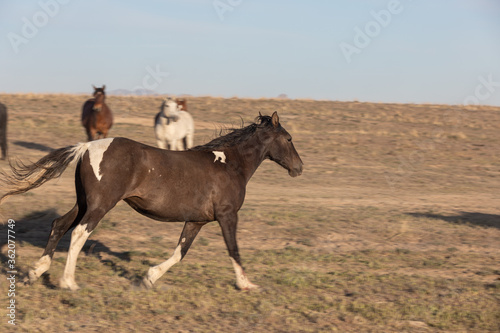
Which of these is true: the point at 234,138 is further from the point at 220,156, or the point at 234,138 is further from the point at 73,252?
the point at 73,252

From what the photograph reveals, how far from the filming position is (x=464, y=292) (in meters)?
7.45

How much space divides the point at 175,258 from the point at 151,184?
3.38ft

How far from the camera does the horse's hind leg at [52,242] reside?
21.9 feet

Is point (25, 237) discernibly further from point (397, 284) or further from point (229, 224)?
point (397, 284)

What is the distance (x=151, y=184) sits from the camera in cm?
679

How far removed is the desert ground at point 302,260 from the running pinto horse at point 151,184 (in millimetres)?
421

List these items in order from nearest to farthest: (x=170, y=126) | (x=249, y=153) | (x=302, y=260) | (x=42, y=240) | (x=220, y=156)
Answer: (x=220, y=156), (x=249, y=153), (x=302, y=260), (x=42, y=240), (x=170, y=126)

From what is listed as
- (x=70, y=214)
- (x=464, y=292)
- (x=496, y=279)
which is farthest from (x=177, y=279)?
(x=496, y=279)

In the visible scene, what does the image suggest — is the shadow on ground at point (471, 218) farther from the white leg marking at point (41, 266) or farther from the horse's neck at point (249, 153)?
the white leg marking at point (41, 266)

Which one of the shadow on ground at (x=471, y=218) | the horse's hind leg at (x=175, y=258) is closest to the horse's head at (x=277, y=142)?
the horse's hind leg at (x=175, y=258)

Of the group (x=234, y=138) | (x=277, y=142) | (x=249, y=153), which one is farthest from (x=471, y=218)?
(x=234, y=138)

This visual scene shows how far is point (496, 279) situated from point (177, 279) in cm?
449

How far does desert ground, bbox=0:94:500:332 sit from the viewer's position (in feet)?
20.5

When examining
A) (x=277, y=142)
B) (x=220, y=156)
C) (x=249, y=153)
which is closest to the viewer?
(x=220, y=156)
